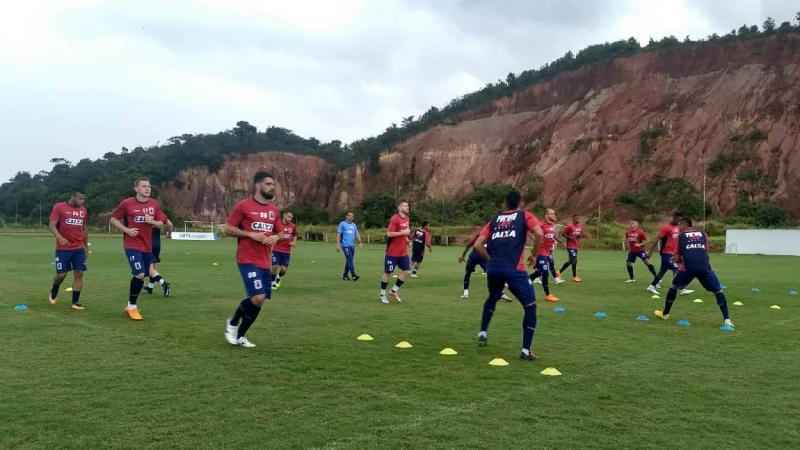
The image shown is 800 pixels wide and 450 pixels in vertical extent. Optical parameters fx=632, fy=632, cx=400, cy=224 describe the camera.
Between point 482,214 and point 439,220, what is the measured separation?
6.48 meters

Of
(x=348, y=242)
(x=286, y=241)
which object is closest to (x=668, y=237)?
(x=348, y=242)

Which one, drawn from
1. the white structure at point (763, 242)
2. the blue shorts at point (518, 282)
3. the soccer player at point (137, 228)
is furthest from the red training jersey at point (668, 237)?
the white structure at point (763, 242)

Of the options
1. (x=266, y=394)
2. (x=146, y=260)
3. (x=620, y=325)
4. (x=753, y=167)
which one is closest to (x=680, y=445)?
(x=266, y=394)

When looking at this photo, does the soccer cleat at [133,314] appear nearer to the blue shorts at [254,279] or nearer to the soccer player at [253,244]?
the soccer player at [253,244]

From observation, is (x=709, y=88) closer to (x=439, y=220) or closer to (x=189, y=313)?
(x=439, y=220)

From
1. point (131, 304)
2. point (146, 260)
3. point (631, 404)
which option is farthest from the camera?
point (146, 260)

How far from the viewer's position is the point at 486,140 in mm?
87562

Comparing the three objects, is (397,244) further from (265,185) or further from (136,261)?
(265,185)

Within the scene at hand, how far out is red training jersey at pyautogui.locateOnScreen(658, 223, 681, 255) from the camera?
15094mm

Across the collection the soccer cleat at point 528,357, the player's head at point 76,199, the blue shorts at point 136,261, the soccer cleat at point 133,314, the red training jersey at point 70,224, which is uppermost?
the player's head at point 76,199

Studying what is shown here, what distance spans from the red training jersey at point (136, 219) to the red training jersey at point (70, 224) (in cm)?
89

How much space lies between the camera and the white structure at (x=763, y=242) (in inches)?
1459

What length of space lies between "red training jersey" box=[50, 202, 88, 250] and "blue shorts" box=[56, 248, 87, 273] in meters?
0.07

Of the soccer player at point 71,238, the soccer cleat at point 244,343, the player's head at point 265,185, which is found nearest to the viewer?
the player's head at point 265,185
